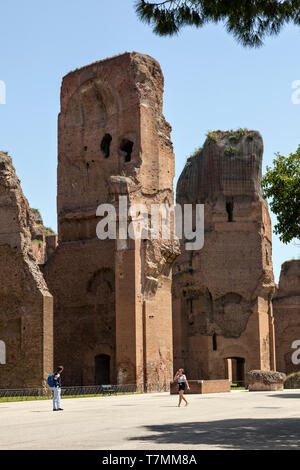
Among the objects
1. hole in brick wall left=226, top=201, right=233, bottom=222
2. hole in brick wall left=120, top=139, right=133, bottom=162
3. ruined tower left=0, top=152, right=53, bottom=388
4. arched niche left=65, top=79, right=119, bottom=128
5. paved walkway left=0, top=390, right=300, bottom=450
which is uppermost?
arched niche left=65, top=79, right=119, bottom=128

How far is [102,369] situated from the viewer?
28.8m

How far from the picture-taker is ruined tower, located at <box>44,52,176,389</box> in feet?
86.6

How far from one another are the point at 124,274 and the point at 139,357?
126 inches

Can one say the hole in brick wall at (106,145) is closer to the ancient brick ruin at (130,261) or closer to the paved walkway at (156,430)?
the ancient brick ruin at (130,261)

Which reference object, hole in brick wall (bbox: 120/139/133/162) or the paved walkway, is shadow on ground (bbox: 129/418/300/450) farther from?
hole in brick wall (bbox: 120/139/133/162)

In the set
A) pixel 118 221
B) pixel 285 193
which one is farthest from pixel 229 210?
pixel 285 193

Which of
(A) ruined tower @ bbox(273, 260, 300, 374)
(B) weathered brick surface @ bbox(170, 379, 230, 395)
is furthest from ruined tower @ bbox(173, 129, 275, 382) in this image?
(B) weathered brick surface @ bbox(170, 379, 230, 395)

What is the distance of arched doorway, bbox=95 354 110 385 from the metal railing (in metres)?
2.30

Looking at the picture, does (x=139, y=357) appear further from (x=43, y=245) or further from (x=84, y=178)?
(x=43, y=245)

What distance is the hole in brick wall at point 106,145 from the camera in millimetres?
30250

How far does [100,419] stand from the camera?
11.7 metres

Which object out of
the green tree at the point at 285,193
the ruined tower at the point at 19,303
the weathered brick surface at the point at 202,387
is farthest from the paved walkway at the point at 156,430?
the ruined tower at the point at 19,303

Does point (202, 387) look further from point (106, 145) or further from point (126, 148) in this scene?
point (106, 145)
